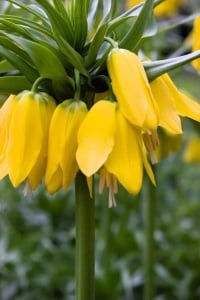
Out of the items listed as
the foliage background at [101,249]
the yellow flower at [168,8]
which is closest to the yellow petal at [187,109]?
the foliage background at [101,249]

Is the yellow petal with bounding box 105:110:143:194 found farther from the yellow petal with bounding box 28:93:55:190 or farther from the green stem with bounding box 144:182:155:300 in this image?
the green stem with bounding box 144:182:155:300

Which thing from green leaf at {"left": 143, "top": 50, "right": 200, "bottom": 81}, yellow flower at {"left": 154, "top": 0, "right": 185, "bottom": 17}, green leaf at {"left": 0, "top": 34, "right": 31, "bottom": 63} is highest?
green leaf at {"left": 0, "top": 34, "right": 31, "bottom": 63}

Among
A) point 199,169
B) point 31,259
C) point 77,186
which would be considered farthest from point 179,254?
point 77,186

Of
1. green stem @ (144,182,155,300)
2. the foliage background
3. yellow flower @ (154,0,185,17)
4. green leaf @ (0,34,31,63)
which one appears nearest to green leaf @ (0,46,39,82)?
green leaf @ (0,34,31,63)

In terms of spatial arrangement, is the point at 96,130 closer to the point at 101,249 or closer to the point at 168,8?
the point at 101,249

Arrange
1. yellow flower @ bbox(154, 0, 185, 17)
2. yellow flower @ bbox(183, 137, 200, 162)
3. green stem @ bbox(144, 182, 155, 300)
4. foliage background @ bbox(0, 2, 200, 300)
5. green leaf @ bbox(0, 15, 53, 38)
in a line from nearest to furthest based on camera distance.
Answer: green leaf @ bbox(0, 15, 53, 38) < green stem @ bbox(144, 182, 155, 300) < yellow flower @ bbox(183, 137, 200, 162) < foliage background @ bbox(0, 2, 200, 300) < yellow flower @ bbox(154, 0, 185, 17)

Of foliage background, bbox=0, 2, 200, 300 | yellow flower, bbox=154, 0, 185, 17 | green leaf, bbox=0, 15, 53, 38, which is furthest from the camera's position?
yellow flower, bbox=154, 0, 185, 17

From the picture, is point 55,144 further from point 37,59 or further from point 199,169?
point 199,169

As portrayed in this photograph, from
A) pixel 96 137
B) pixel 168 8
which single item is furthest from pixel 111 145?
pixel 168 8
